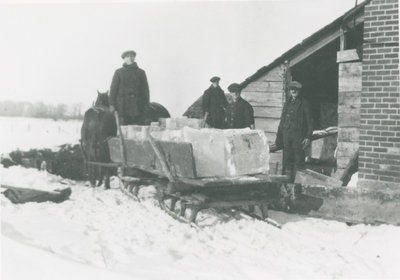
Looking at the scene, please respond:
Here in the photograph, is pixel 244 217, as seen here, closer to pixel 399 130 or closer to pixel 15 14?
pixel 399 130

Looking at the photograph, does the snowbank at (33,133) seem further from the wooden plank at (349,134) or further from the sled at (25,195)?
the wooden plank at (349,134)

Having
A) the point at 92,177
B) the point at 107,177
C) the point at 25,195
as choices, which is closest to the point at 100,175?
the point at 92,177

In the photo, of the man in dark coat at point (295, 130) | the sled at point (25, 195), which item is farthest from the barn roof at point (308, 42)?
the sled at point (25, 195)

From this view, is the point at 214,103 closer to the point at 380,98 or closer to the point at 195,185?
the point at 195,185

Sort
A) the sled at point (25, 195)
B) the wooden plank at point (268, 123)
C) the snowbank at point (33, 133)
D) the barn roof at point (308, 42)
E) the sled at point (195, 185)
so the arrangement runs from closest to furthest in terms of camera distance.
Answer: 1. the sled at point (195, 185)
2. the sled at point (25, 195)
3. the snowbank at point (33, 133)
4. the barn roof at point (308, 42)
5. the wooden plank at point (268, 123)

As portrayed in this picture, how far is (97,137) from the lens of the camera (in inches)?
360

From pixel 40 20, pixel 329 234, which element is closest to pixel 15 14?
pixel 40 20

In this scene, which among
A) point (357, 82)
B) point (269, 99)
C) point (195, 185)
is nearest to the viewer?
point (195, 185)

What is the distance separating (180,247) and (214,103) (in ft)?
16.1

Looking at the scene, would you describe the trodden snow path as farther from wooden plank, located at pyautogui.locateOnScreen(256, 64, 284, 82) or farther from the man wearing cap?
wooden plank, located at pyautogui.locateOnScreen(256, 64, 284, 82)

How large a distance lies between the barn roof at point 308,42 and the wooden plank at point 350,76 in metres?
0.79

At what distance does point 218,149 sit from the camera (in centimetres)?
567

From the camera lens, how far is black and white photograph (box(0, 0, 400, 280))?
5.09m

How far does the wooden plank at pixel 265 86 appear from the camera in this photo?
377 inches
